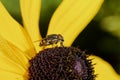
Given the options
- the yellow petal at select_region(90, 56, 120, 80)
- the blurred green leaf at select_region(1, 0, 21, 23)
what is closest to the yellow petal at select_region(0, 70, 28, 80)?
the yellow petal at select_region(90, 56, 120, 80)

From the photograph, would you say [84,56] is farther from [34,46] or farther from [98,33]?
[98,33]

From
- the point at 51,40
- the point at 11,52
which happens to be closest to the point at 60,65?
the point at 51,40

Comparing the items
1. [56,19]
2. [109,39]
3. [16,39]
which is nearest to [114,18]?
[109,39]

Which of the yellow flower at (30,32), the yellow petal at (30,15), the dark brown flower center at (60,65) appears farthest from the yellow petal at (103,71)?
the yellow petal at (30,15)

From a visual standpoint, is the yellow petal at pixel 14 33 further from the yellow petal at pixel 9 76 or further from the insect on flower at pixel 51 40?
the yellow petal at pixel 9 76

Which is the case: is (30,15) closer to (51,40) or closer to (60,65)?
(51,40)

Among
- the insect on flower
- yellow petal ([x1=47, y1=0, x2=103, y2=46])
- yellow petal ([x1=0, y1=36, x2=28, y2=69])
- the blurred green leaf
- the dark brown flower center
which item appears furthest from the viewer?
the blurred green leaf

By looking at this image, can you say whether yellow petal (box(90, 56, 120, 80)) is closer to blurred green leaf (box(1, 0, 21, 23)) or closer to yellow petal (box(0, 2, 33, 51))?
yellow petal (box(0, 2, 33, 51))
